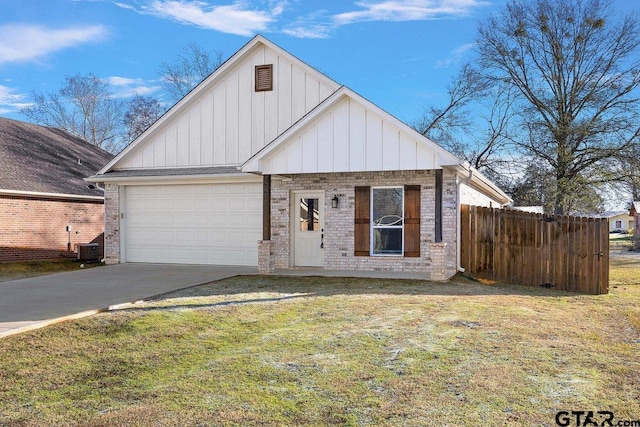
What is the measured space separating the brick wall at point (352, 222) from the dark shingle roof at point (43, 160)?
9.42 metres

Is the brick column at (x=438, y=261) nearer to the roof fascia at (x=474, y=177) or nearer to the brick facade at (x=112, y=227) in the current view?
the roof fascia at (x=474, y=177)

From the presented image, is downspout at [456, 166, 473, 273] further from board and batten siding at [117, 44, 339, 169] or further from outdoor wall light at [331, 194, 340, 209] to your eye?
board and batten siding at [117, 44, 339, 169]

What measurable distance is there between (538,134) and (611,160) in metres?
3.65

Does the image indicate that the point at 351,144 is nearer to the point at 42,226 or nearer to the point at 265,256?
the point at 265,256

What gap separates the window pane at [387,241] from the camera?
47.0 feet

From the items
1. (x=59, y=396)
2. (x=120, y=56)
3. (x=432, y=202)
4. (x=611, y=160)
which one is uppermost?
(x=120, y=56)

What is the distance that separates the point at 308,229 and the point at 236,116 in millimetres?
4645

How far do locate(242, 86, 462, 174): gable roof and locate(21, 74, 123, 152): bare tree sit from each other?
34.0m

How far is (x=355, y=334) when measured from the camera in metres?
7.21

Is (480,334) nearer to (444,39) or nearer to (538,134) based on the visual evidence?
(444,39)

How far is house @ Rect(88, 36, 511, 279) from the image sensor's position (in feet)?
42.6

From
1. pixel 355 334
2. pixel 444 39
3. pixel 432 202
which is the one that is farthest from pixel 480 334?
pixel 444 39

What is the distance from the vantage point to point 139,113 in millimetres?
43562

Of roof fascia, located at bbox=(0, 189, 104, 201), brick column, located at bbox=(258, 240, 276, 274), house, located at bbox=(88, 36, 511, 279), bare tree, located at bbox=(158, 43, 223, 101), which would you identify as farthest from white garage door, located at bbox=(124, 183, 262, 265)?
bare tree, located at bbox=(158, 43, 223, 101)
